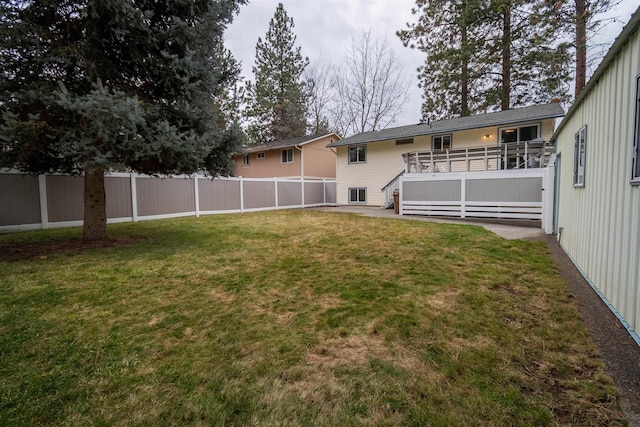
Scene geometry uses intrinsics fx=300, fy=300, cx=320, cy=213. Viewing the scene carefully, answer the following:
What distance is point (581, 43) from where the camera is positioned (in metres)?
11.3

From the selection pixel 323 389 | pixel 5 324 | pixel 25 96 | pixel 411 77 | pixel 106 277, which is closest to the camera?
pixel 323 389

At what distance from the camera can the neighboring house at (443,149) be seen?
10664 millimetres

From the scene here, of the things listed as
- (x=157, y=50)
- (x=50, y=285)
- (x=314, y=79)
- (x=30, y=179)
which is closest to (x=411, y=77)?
(x=314, y=79)

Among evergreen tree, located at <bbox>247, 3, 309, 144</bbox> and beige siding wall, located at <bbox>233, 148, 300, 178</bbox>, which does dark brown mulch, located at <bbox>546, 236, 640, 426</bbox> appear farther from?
Result: evergreen tree, located at <bbox>247, 3, 309, 144</bbox>

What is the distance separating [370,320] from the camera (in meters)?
2.78

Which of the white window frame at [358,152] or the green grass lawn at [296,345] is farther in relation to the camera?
the white window frame at [358,152]

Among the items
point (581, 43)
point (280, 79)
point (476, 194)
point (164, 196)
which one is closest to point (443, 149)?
point (476, 194)

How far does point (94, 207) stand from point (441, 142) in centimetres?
1412

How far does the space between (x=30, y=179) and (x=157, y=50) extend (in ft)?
17.9

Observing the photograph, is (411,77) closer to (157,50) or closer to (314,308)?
(157,50)

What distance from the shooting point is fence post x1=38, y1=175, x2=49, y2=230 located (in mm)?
8016

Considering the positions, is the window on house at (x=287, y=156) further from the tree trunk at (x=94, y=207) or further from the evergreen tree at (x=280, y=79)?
the tree trunk at (x=94, y=207)

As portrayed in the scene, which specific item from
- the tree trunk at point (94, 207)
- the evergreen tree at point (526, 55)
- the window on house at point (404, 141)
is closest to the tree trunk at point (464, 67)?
the evergreen tree at point (526, 55)

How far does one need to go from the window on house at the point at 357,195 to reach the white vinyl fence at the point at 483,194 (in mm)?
6064
